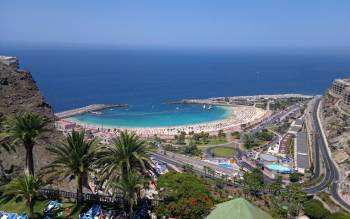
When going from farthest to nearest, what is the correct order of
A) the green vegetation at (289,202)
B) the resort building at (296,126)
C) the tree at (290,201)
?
the resort building at (296,126) < the tree at (290,201) < the green vegetation at (289,202)

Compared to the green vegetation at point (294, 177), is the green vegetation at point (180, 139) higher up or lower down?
lower down

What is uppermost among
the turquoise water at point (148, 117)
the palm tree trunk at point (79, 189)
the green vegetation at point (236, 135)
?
the palm tree trunk at point (79, 189)

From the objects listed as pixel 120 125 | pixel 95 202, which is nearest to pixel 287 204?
pixel 95 202

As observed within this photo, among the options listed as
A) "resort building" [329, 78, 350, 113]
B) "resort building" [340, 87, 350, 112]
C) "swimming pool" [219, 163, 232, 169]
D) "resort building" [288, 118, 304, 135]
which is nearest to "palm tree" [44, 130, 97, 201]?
"swimming pool" [219, 163, 232, 169]

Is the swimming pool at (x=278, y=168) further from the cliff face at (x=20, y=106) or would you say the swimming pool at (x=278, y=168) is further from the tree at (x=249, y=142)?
the cliff face at (x=20, y=106)

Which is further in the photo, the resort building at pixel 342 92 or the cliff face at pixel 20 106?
the resort building at pixel 342 92

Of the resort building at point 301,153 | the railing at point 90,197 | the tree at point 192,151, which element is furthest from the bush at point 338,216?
the tree at point 192,151

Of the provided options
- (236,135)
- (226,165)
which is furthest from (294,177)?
(236,135)

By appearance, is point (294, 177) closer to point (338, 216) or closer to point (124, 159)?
point (338, 216)
